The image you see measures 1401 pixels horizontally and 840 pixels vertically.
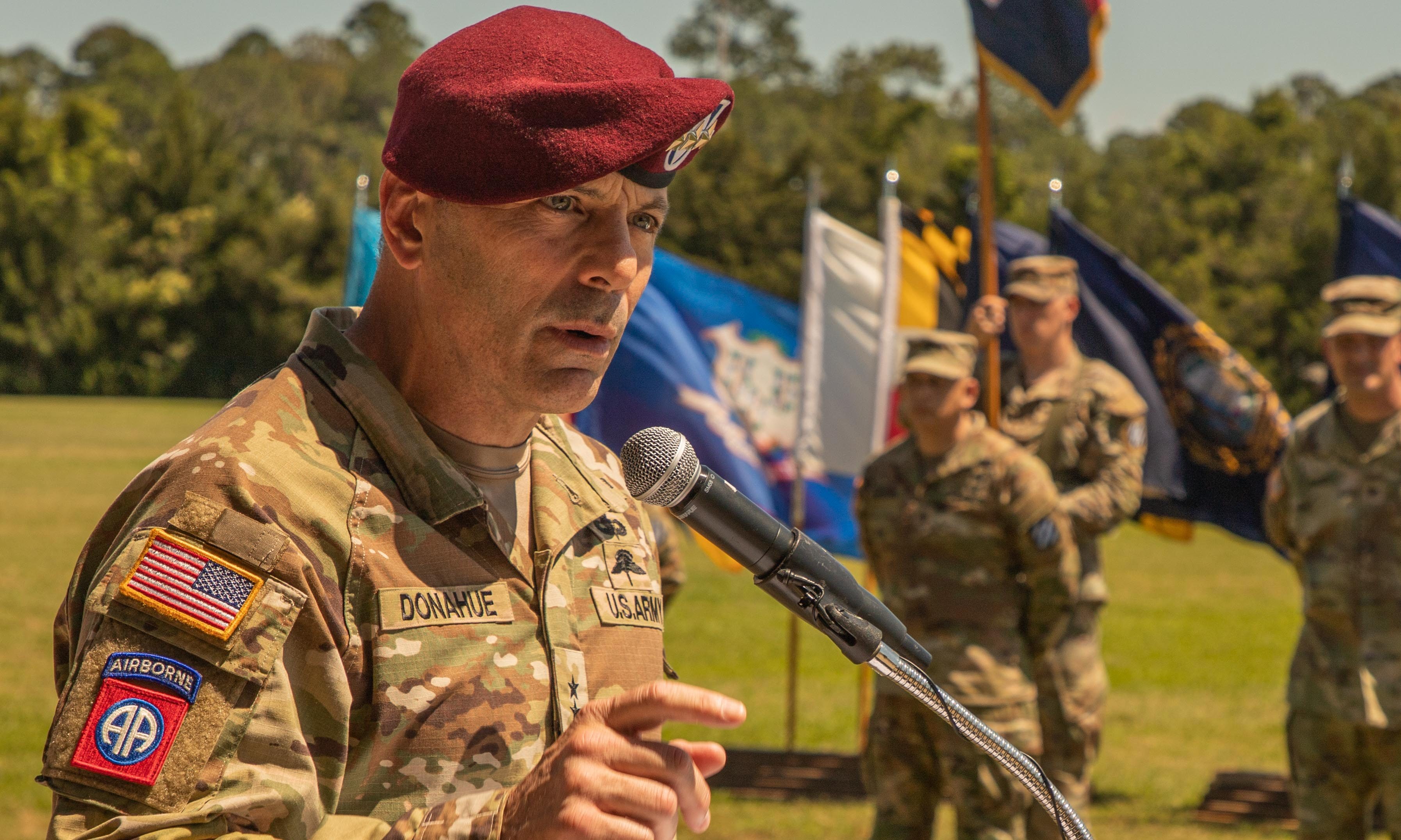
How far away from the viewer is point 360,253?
306 inches

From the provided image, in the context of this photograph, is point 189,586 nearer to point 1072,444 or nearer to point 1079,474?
point 1072,444

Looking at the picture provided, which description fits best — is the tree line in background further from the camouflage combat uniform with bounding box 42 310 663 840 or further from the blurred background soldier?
the camouflage combat uniform with bounding box 42 310 663 840

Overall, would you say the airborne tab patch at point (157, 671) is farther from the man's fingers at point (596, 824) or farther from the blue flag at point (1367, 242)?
the blue flag at point (1367, 242)

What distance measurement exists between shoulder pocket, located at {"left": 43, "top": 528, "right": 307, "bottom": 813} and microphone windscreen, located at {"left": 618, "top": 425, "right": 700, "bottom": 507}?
41 cm

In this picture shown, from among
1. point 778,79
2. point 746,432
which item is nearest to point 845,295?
point 746,432

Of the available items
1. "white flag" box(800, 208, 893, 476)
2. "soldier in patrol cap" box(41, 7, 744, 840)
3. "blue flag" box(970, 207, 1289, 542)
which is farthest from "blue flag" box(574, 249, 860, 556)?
"soldier in patrol cap" box(41, 7, 744, 840)

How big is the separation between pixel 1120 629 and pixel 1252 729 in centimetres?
→ 478

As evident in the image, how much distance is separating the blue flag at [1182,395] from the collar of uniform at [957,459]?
95.9 inches

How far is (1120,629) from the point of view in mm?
15008

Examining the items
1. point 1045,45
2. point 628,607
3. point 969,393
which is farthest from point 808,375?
point 628,607

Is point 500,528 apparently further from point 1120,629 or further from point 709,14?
point 709,14

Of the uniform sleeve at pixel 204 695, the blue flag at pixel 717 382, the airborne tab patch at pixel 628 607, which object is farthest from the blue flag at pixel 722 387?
the uniform sleeve at pixel 204 695

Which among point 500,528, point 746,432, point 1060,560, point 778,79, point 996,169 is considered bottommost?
point 500,528

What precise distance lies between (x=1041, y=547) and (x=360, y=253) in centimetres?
384
